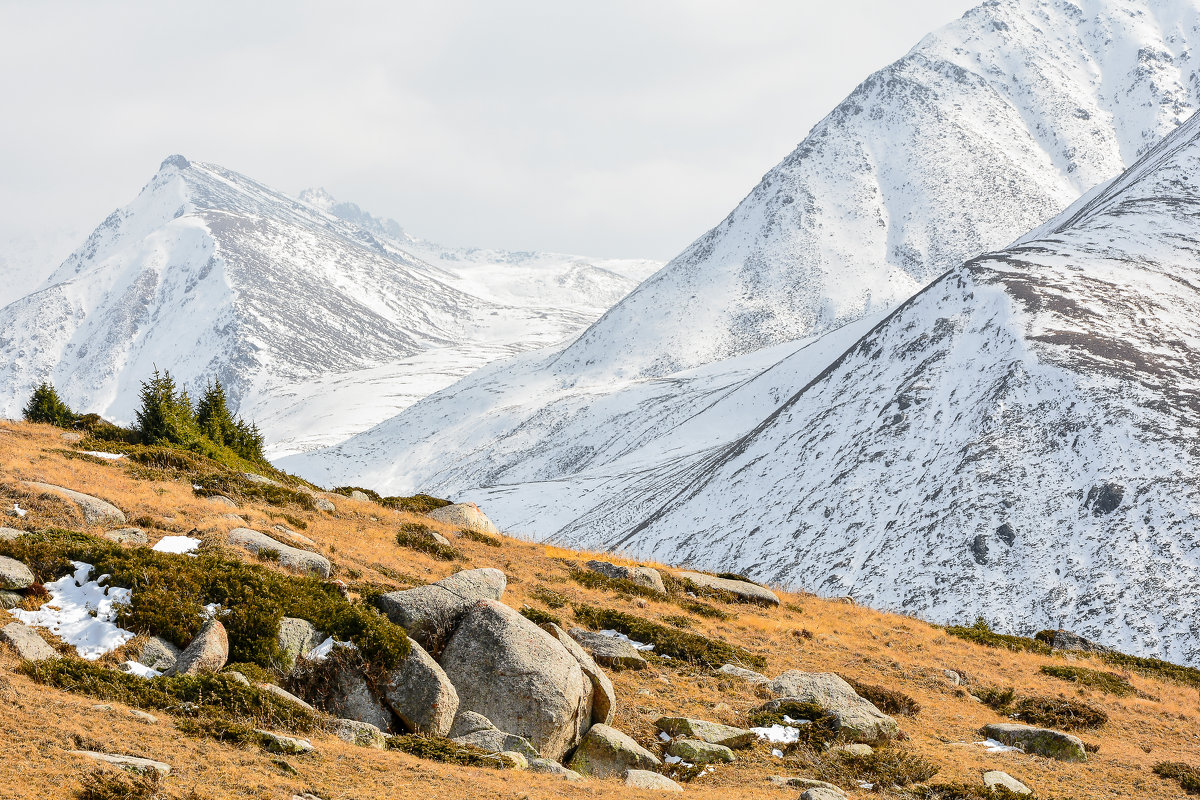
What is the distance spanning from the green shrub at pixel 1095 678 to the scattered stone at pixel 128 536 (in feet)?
83.9

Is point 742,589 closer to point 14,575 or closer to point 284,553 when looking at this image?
point 284,553

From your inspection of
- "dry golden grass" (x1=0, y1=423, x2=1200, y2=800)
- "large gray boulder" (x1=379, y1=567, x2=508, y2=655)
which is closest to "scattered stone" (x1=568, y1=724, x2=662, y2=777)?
"dry golden grass" (x1=0, y1=423, x2=1200, y2=800)

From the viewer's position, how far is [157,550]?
1625 cm

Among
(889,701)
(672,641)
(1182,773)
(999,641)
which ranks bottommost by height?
(999,641)

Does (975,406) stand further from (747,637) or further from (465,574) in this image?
(465,574)

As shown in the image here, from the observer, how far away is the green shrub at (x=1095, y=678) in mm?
24094

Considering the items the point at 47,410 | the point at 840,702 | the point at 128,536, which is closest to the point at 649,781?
the point at 840,702

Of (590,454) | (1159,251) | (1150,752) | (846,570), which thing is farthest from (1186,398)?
(590,454)

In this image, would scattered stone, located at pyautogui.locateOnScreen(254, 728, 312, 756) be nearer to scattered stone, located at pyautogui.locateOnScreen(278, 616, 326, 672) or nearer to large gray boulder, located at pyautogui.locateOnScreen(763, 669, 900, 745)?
scattered stone, located at pyautogui.locateOnScreen(278, 616, 326, 672)

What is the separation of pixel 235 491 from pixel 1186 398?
7383cm

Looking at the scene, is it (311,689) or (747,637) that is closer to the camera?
(311,689)

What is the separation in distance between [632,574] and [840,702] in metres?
10.4

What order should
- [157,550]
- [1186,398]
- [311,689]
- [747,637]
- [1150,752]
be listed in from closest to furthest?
[311,689] → [157,550] → [1150,752] → [747,637] → [1186,398]

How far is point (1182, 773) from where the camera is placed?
16344mm
